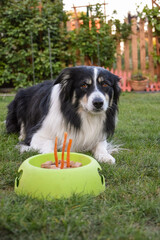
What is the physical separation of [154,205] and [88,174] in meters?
0.49

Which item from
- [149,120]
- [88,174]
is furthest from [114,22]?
[88,174]

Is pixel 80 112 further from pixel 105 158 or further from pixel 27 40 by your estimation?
pixel 27 40

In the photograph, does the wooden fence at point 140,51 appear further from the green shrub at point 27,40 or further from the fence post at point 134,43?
the green shrub at point 27,40

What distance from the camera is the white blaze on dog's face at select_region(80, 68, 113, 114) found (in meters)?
2.92

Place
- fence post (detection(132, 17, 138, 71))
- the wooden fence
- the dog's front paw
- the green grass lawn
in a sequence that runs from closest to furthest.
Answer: the green grass lawn
the dog's front paw
the wooden fence
fence post (detection(132, 17, 138, 71))

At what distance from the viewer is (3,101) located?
717 cm

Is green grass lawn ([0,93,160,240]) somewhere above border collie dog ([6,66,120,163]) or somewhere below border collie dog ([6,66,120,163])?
below

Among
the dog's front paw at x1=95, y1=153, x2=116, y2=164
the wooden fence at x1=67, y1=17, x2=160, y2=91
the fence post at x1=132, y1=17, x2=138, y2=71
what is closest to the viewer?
the dog's front paw at x1=95, y1=153, x2=116, y2=164

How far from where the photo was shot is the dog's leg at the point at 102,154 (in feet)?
9.36

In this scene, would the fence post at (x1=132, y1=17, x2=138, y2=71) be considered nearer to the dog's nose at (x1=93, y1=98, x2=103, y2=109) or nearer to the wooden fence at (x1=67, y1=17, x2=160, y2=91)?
the wooden fence at (x1=67, y1=17, x2=160, y2=91)

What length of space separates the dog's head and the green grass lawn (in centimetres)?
63

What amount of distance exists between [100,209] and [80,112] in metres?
1.51

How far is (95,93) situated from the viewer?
2.95 m

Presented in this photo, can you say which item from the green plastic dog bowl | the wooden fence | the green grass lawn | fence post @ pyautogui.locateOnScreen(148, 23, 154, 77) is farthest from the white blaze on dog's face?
fence post @ pyautogui.locateOnScreen(148, 23, 154, 77)
